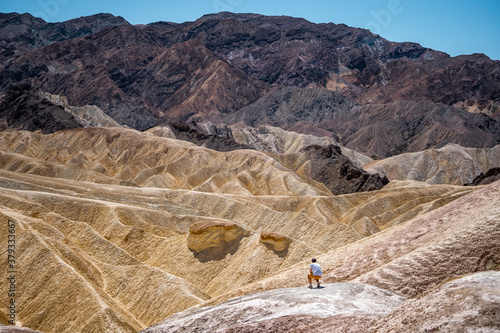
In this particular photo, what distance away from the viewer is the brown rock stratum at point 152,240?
106 ft

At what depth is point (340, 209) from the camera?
253ft

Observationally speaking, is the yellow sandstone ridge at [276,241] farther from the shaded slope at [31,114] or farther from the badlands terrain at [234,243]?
the shaded slope at [31,114]

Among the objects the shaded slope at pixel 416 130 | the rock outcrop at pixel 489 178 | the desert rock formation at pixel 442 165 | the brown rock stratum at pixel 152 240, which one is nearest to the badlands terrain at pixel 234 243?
the brown rock stratum at pixel 152 240

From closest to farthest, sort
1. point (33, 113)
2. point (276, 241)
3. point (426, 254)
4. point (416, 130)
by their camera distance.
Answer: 1. point (426, 254)
2. point (276, 241)
3. point (33, 113)
4. point (416, 130)

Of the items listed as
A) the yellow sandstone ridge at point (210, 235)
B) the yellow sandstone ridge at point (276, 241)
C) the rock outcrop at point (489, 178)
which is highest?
the rock outcrop at point (489, 178)

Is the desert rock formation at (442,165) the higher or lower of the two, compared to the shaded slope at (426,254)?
higher

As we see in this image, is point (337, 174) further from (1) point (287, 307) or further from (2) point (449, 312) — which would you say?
Result: (2) point (449, 312)

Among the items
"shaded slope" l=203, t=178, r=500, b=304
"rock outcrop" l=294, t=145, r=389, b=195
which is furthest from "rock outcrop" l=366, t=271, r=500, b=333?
"rock outcrop" l=294, t=145, r=389, b=195

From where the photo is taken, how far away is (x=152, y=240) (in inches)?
1841

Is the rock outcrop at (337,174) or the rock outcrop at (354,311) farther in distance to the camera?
the rock outcrop at (337,174)

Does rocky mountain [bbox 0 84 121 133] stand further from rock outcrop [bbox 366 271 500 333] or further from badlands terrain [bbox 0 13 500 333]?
rock outcrop [bbox 366 271 500 333]

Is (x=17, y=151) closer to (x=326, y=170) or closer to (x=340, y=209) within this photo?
(x=326, y=170)

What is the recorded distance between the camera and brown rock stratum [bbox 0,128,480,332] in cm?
3222

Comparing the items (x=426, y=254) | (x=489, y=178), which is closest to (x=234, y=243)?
(x=426, y=254)
